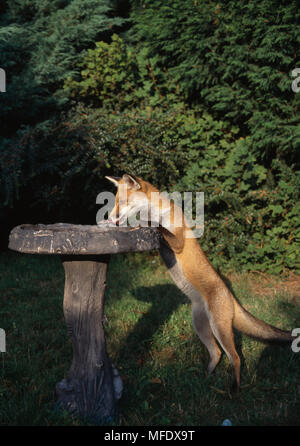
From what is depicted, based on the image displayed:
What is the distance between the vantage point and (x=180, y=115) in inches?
247

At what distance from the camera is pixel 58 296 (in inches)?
205

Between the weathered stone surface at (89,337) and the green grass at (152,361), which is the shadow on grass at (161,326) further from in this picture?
the weathered stone surface at (89,337)

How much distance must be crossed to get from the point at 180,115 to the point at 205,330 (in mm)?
4014

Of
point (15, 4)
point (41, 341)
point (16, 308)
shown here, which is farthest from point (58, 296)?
point (15, 4)

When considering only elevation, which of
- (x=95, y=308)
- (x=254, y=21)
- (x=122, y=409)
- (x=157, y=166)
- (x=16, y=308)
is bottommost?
(x=122, y=409)

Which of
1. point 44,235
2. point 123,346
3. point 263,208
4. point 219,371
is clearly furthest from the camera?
point 263,208

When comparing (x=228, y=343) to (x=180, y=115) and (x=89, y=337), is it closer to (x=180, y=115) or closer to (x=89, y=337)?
(x=89, y=337)

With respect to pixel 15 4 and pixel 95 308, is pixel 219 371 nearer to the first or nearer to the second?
Answer: pixel 95 308

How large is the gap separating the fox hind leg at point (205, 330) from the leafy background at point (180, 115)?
2520 millimetres

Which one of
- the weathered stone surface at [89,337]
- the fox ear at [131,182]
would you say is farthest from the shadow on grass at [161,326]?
the fox ear at [131,182]

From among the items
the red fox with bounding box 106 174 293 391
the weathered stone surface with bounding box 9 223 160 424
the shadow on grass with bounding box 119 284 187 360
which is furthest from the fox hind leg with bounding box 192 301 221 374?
the weathered stone surface with bounding box 9 223 160 424

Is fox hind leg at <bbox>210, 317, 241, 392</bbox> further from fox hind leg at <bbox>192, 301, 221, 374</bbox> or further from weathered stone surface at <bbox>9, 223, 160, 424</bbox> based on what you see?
weathered stone surface at <bbox>9, 223, 160, 424</bbox>

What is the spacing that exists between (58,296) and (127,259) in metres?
1.86

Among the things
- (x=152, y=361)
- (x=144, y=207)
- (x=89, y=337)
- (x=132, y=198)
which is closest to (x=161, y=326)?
(x=152, y=361)
